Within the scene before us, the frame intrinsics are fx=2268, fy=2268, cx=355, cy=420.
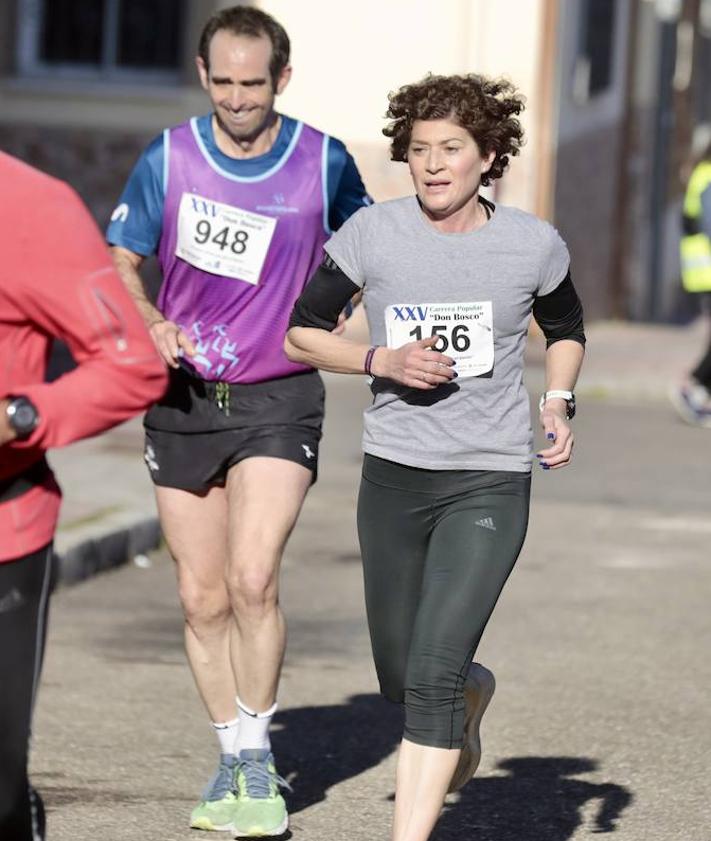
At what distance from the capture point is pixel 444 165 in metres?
5.04

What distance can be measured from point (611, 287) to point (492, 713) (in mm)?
17547

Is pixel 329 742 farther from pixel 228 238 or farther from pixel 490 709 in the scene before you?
pixel 228 238

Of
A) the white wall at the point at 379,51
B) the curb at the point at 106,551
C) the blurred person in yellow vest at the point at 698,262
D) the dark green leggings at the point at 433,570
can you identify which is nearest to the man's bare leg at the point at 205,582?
the dark green leggings at the point at 433,570

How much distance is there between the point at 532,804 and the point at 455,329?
1.68m

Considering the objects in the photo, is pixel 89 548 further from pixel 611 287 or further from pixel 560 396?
pixel 611 287

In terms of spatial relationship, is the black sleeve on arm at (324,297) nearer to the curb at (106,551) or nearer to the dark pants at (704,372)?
the curb at (106,551)

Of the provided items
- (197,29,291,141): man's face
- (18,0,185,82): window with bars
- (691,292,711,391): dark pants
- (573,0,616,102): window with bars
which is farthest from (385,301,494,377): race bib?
(573,0,616,102): window with bars

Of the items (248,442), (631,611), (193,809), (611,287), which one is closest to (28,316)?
(248,442)

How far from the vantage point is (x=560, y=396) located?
17.2 ft

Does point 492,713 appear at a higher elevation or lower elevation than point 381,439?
lower

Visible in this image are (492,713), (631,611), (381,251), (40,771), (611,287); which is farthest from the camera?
(611,287)

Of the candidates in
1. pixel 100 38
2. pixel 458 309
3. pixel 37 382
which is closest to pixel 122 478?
pixel 458 309

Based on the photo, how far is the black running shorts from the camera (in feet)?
19.1

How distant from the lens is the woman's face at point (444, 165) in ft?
16.5
